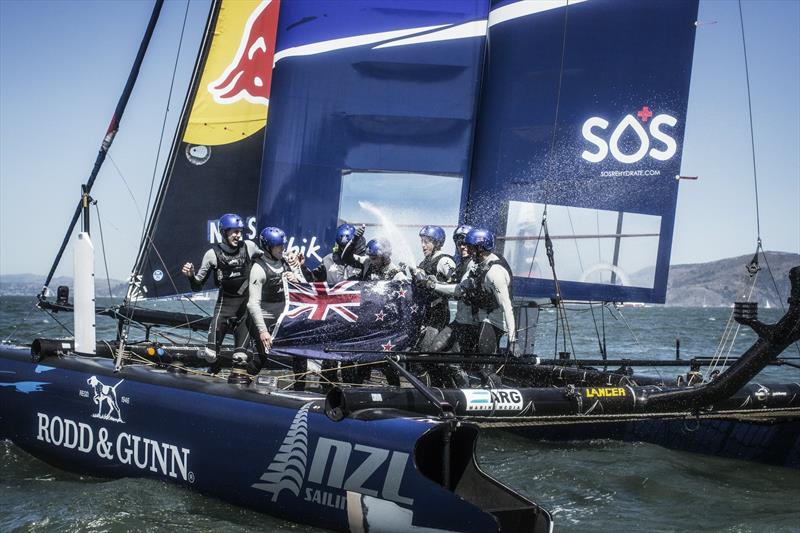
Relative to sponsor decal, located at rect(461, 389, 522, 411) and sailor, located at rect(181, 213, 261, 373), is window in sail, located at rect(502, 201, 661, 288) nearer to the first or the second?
sailor, located at rect(181, 213, 261, 373)

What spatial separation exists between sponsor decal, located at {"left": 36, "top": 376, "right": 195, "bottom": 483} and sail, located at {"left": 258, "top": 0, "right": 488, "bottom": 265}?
3936mm

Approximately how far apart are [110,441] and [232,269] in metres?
2.23

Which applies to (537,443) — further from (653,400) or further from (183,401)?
(183,401)

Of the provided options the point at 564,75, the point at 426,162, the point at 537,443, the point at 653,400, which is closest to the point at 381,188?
the point at 426,162

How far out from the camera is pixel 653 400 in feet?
19.2

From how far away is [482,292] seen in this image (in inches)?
265

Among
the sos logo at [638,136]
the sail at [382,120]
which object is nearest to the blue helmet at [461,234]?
the sail at [382,120]

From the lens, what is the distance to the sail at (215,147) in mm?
9789

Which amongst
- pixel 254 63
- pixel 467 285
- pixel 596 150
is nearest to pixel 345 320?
pixel 467 285

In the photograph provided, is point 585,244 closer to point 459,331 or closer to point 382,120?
point 382,120

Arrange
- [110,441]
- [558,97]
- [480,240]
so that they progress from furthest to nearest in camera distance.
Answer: [558,97] → [480,240] → [110,441]

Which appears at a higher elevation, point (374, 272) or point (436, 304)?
point (374, 272)

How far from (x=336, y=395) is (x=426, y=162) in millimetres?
4998

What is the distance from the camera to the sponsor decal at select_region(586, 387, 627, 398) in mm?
5766
